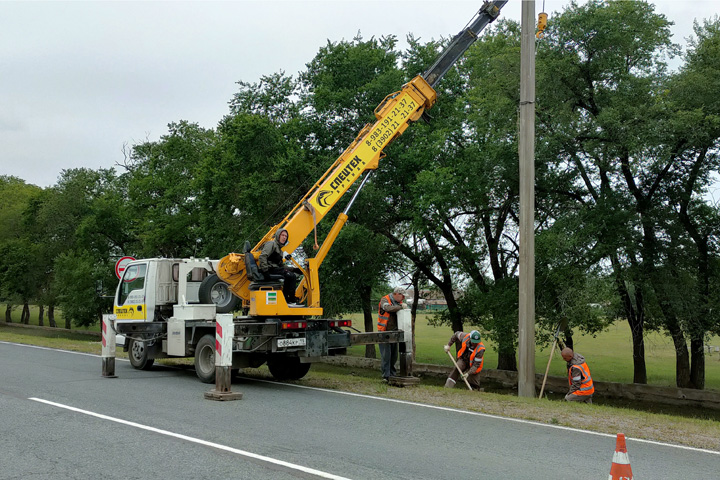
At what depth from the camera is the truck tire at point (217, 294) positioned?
13.2m

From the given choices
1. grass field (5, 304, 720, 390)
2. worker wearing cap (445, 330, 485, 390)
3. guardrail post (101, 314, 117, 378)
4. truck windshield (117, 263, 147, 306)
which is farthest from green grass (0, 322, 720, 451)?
grass field (5, 304, 720, 390)

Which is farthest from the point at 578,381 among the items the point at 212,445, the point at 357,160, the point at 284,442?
the point at 212,445

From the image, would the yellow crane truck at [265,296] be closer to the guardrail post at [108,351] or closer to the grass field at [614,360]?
the guardrail post at [108,351]

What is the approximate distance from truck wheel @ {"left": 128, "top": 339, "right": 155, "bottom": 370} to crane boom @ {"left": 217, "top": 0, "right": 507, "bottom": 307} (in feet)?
10.8

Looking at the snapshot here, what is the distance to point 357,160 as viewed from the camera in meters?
13.1

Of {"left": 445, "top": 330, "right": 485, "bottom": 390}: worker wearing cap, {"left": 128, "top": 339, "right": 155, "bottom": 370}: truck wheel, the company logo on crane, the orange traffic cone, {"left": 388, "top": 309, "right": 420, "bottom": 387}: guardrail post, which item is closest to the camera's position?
the orange traffic cone

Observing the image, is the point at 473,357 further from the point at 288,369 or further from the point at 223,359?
the point at 223,359

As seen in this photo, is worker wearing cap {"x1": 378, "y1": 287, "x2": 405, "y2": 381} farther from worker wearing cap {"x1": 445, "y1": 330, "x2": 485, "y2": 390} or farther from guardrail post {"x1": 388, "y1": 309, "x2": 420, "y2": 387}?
worker wearing cap {"x1": 445, "y1": 330, "x2": 485, "y2": 390}

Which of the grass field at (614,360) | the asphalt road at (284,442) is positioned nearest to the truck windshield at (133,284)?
the asphalt road at (284,442)

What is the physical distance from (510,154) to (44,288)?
4125 centimetres

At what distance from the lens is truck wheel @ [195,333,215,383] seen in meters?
11.9

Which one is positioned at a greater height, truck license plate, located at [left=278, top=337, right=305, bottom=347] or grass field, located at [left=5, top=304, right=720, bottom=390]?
truck license plate, located at [left=278, top=337, right=305, bottom=347]

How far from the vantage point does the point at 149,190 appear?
36.2 m

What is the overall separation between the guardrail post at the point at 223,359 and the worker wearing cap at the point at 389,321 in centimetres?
335
